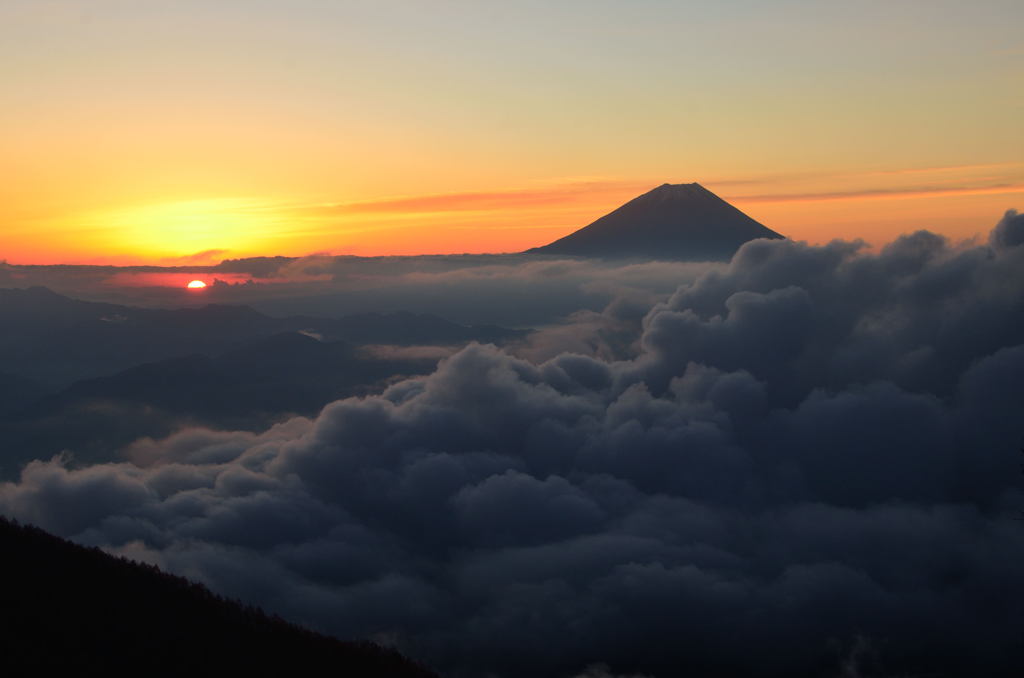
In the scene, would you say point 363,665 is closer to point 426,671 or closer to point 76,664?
point 426,671

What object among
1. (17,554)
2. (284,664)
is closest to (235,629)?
(284,664)

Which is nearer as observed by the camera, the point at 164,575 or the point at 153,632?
the point at 153,632

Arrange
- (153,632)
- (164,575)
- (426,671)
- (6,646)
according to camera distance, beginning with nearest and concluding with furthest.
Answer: (6,646), (153,632), (426,671), (164,575)

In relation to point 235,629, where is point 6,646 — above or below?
above

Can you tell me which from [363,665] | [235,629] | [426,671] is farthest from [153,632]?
[426,671]

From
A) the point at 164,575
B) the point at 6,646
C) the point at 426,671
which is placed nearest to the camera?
the point at 6,646

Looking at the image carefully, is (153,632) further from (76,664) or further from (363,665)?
(363,665)

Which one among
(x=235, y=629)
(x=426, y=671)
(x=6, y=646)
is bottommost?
(x=426, y=671)
